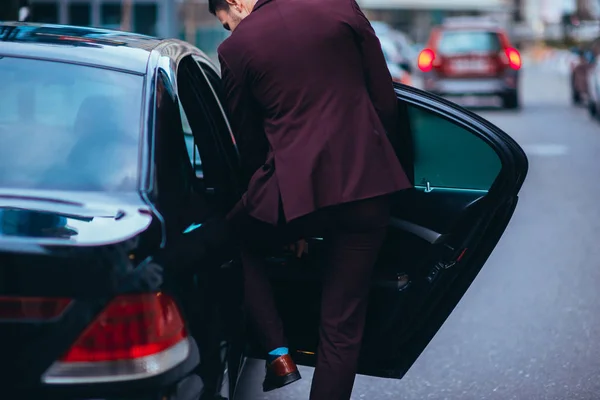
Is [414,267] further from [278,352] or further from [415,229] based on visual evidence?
[278,352]

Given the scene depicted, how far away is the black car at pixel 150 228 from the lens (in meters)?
2.56

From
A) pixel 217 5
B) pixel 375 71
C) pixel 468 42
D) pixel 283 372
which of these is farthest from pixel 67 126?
pixel 468 42

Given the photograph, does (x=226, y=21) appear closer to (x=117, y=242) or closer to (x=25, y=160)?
(x=25, y=160)

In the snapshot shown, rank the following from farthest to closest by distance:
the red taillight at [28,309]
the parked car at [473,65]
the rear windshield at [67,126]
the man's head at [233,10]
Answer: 1. the parked car at [473,65]
2. the man's head at [233,10]
3. the rear windshield at [67,126]
4. the red taillight at [28,309]

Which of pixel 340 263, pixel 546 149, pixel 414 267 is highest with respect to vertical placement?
pixel 340 263

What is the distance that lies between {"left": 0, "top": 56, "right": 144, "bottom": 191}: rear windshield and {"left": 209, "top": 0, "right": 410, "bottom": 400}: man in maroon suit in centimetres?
36

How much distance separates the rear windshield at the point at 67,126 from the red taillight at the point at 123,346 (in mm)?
406

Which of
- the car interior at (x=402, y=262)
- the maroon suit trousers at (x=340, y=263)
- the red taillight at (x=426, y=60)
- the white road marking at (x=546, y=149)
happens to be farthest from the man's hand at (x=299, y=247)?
the red taillight at (x=426, y=60)

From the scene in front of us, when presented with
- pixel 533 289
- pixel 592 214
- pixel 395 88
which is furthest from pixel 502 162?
pixel 592 214

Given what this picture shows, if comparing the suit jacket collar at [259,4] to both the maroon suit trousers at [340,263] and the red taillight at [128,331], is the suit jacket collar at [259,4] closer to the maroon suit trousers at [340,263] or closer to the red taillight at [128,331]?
the maroon suit trousers at [340,263]

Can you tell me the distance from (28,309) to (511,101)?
18385mm

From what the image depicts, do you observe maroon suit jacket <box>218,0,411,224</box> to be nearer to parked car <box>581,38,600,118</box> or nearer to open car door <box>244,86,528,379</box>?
open car door <box>244,86,528,379</box>

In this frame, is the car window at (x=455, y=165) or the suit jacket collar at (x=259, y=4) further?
the car window at (x=455, y=165)

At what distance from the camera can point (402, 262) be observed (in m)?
3.80
